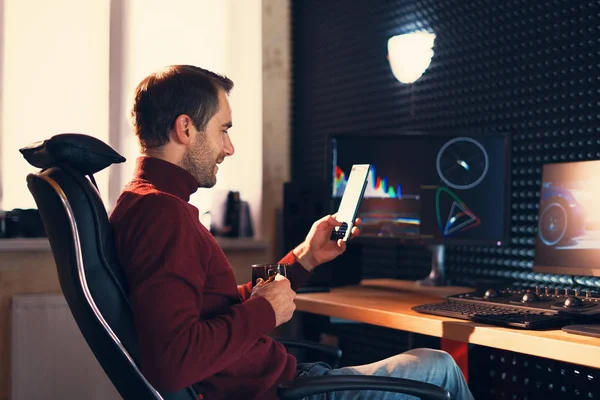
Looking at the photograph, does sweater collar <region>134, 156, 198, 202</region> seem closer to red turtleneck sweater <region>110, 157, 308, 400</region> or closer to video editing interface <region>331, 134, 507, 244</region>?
red turtleneck sweater <region>110, 157, 308, 400</region>

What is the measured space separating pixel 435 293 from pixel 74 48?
2016 mm

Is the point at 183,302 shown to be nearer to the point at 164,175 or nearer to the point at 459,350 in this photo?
the point at 164,175

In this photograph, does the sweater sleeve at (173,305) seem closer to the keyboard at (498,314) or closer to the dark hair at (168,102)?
the dark hair at (168,102)

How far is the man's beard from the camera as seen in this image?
5.50 ft

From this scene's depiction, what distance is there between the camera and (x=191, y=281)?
54.6 inches

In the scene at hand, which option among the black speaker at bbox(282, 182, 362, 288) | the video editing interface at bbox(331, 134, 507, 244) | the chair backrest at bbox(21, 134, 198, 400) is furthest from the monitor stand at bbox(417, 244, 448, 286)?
the chair backrest at bbox(21, 134, 198, 400)

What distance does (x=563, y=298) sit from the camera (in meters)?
2.04

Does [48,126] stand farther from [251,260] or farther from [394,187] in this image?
[394,187]

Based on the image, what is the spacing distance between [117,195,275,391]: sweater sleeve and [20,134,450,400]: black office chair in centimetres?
3

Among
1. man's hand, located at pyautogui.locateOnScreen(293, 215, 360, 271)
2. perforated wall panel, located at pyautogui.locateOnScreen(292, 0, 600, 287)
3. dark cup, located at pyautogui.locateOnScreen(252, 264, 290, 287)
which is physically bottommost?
dark cup, located at pyautogui.locateOnScreen(252, 264, 290, 287)

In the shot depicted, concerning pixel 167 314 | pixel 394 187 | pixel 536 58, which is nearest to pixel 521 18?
pixel 536 58

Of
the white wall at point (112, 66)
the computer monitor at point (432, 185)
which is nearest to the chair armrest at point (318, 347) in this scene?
the computer monitor at point (432, 185)

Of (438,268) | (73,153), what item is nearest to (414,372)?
(73,153)

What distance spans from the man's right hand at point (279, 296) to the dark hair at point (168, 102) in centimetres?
40
